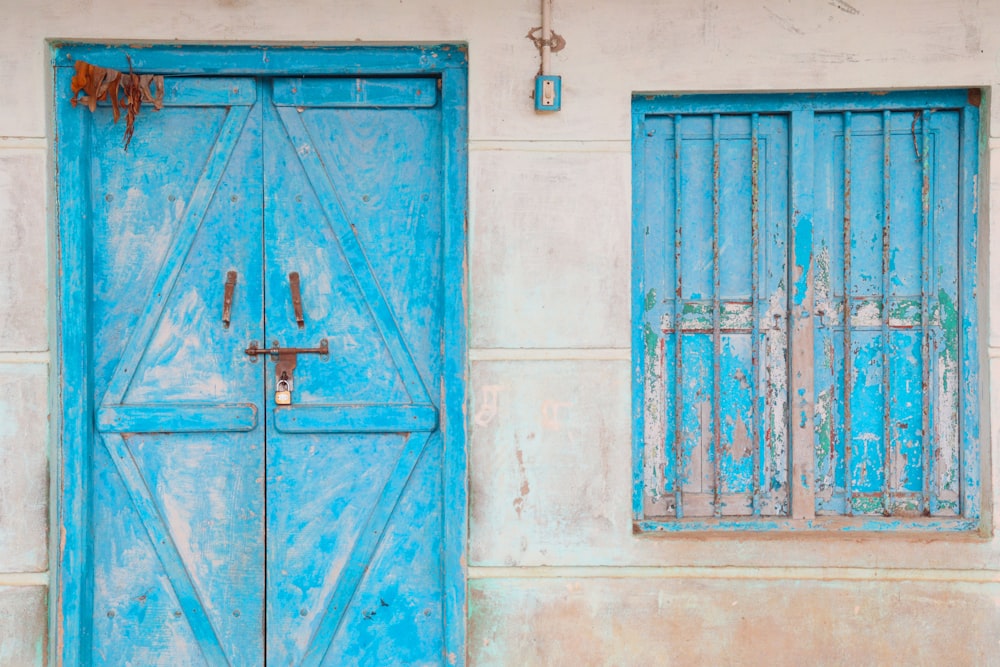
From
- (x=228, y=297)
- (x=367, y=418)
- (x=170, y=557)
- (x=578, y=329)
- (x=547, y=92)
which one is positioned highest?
(x=547, y=92)

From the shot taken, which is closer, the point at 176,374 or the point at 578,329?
the point at 578,329

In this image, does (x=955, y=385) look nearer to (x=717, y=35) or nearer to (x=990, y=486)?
(x=990, y=486)

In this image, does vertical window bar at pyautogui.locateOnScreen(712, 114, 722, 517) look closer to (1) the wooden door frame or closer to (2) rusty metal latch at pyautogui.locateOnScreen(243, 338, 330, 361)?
(1) the wooden door frame

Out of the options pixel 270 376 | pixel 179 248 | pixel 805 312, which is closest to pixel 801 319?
pixel 805 312

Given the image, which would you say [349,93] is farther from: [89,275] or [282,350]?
[89,275]

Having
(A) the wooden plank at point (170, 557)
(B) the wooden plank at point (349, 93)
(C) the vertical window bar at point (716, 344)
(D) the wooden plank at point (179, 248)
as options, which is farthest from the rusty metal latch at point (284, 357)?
(C) the vertical window bar at point (716, 344)

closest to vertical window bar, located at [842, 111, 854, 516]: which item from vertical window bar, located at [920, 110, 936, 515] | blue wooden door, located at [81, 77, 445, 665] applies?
vertical window bar, located at [920, 110, 936, 515]

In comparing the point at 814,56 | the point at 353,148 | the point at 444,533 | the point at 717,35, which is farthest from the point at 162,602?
the point at 814,56

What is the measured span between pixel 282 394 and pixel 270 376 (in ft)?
0.33

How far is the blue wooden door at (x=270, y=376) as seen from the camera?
10.9 ft

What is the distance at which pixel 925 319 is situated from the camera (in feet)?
10.7

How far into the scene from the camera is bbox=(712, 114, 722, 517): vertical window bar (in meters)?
3.26

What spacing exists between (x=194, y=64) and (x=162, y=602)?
2.21 meters

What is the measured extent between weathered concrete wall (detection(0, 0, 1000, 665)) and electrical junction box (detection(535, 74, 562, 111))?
5 cm
